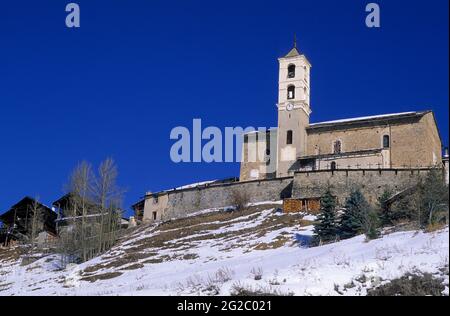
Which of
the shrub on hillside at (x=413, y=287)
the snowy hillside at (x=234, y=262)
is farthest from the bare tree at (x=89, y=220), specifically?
the shrub on hillside at (x=413, y=287)

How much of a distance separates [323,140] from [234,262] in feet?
128

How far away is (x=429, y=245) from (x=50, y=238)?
5100 centimetres

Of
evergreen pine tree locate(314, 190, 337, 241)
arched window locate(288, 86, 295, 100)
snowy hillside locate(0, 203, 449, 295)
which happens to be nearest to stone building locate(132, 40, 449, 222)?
arched window locate(288, 86, 295, 100)

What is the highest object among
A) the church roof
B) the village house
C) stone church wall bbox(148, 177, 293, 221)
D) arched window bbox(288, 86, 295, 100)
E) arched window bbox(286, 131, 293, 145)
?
arched window bbox(288, 86, 295, 100)

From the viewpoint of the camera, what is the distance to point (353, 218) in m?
31.6

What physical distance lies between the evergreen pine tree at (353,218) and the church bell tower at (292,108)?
29.1 metres

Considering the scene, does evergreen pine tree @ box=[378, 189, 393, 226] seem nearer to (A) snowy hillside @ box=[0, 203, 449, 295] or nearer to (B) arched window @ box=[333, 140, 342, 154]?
(A) snowy hillside @ box=[0, 203, 449, 295]

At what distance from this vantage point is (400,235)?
2133 centimetres

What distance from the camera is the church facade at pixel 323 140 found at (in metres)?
59.5

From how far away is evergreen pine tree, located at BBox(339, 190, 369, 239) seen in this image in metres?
30.4

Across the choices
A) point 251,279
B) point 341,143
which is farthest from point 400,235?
point 341,143

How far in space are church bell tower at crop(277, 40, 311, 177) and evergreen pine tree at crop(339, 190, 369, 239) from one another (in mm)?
29116
